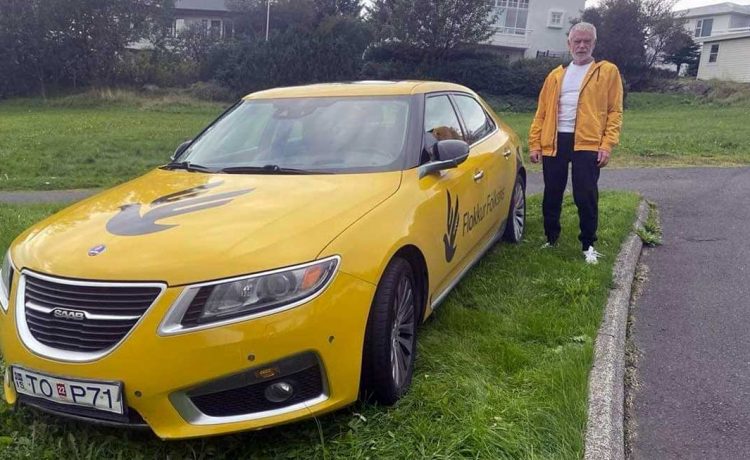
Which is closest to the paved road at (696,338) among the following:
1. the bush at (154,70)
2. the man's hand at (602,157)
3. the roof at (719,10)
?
the man's hand at (602,157)

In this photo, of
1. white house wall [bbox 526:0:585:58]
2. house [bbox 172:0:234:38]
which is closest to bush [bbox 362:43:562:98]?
white house wall [bbox 526:0:585:58]

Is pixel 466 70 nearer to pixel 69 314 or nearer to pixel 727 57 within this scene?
pixel 727 57

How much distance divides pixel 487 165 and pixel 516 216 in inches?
49.2

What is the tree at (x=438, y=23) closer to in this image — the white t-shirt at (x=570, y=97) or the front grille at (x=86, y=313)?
the white t-shirt at (x=570, y=97)

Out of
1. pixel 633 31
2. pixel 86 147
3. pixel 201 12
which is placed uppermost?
pixel 201 12

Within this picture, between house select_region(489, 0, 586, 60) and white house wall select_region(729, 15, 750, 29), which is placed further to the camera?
white house wall select_region(729, 15, 750, 29)

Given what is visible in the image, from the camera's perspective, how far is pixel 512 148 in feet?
18.1

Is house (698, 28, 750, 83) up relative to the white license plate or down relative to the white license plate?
up

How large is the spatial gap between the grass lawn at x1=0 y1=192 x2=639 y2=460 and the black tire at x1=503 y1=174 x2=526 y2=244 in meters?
1.33

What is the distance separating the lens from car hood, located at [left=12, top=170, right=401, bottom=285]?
2.39 meters

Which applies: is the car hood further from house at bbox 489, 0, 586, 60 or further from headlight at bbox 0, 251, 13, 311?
house at bbox 489, 0, 586, 60

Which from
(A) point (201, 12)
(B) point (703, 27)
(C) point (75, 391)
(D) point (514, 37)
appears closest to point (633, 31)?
(D) point (514, 37)

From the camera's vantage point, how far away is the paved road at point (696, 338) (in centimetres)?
287

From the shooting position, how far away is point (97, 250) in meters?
2.50
